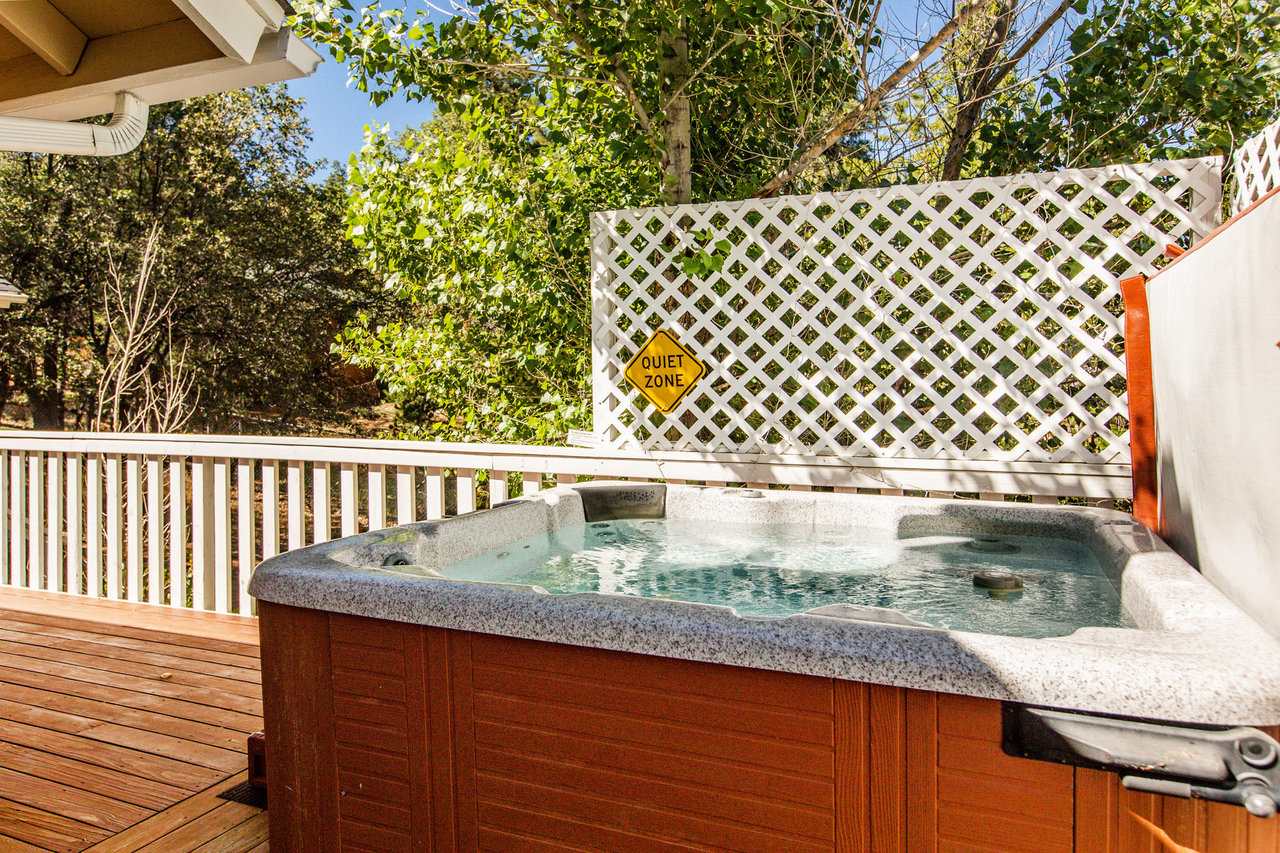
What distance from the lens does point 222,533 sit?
9.77ft

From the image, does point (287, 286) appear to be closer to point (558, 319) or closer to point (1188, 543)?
point (558, 319)

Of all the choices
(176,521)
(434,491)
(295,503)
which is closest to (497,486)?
(434,491)

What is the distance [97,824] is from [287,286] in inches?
329

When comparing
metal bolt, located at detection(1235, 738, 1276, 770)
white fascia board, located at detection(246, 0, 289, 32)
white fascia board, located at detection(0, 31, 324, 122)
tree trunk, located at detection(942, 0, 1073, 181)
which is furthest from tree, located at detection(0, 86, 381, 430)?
metal bolt, located at detection(1235, 738, 1276, 770)

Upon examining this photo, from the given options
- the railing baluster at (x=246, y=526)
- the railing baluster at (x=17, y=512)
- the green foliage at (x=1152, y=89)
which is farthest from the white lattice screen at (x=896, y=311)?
the railing baluster at (x=17, y=512)

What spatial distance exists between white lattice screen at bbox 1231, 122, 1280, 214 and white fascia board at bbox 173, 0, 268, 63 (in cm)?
247

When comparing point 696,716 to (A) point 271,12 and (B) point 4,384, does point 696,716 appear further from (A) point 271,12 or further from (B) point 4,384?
(B) point 4,384

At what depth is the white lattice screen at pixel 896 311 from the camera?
2523 mm

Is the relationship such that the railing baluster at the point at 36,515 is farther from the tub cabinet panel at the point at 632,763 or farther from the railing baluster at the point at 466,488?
the tub cabinet panel at the point at 632,763

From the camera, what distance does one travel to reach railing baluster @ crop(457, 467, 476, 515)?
9.08 feet

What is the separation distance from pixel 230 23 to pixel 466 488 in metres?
1.58

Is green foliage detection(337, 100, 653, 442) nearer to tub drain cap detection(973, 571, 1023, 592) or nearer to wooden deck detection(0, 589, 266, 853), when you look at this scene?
wooden deck detection(0, 589, 266, 853)

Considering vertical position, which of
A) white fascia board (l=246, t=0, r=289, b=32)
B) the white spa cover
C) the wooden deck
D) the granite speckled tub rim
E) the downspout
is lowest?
the wooden deck

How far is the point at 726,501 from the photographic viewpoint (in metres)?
2.53
